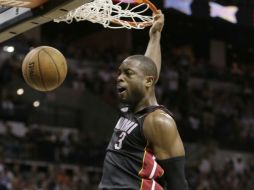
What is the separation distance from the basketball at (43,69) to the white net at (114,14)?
26cm

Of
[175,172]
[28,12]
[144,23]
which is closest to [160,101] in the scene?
[144,23]

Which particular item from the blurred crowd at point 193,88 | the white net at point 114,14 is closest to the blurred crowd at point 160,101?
the blurred crowd at point 193,88

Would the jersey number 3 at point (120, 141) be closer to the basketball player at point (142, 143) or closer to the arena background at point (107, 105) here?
the basketball player at point (142, 143)

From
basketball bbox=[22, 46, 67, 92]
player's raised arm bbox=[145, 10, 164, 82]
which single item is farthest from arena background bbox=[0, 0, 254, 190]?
player's raised arm bbox=[145, 10, 164, 82]

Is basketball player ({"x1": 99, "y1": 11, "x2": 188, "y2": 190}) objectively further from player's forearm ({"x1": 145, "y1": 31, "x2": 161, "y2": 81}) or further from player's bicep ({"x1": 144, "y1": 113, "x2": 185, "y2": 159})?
player's forearm ({"x1": 145, "y1": 31, "x2": 161, "y2": 81})

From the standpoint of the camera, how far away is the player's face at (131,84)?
10.2 feet

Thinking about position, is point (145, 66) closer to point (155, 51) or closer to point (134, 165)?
point (134, 165)

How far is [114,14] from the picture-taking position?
484cm

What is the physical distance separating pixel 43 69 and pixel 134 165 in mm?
1484

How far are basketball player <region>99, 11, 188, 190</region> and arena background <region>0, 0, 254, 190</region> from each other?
6232 mm

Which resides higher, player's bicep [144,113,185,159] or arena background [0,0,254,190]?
player's bicep [144,113,185,159]

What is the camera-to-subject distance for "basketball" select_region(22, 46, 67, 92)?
14.3 feet

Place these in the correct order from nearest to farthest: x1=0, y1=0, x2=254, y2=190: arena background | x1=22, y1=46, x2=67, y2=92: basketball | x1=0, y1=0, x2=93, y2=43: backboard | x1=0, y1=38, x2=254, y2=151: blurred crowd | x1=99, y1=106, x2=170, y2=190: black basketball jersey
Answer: x1=99, y1=106, x2=170, y2=190: black basketball jersey, x1=0, y1=0, x2=93, y2=43: backboard, x1=22, y1=46, x2=67, y2=92: basketball, x1=0, y1=0, x2=254, y2=190: arena background, x1=0, y1=38, x2=254, y2=151: blurred crowd

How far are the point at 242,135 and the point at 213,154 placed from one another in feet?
2.84
